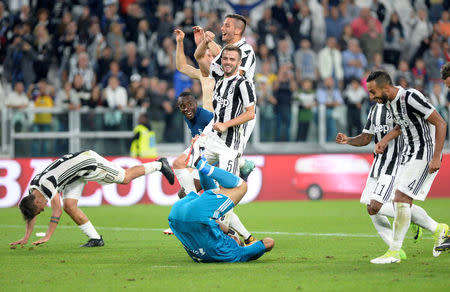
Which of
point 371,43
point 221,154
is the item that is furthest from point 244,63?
point 371,43

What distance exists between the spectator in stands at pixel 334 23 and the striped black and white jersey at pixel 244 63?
40.2 feet

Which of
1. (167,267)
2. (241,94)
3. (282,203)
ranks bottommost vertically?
(282,203)

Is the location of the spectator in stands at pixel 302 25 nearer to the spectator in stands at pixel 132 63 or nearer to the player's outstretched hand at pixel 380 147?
the spectator in stands at pixel 132 63

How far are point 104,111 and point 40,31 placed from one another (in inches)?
118

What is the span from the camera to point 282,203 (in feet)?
61.2

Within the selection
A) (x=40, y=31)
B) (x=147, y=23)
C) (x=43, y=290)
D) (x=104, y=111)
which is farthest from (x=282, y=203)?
(x=43, y=290)

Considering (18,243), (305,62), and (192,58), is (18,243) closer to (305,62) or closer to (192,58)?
(192,58)

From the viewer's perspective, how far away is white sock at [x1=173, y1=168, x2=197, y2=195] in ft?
33.2

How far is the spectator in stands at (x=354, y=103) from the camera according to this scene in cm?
1956

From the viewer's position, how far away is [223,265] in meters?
8.29

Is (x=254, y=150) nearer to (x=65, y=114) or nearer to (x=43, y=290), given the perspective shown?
(x=65, y=114)

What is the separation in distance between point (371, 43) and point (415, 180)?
14307 millimetres

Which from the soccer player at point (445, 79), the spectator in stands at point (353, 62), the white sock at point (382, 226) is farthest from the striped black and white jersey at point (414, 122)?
the spectator in stands at point (353, 62)

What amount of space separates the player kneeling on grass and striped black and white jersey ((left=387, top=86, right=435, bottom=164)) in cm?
177
